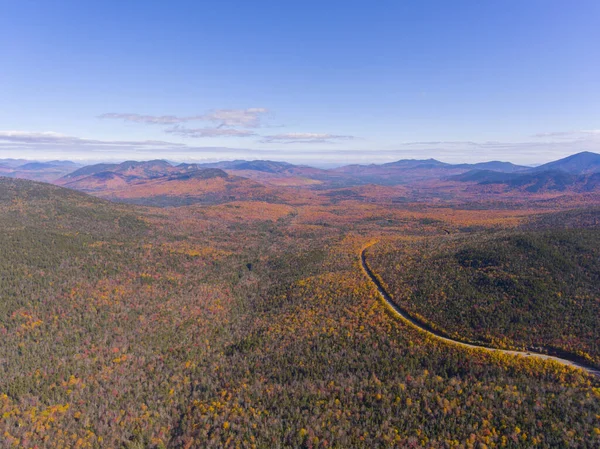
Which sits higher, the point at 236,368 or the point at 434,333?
the point at 434,333

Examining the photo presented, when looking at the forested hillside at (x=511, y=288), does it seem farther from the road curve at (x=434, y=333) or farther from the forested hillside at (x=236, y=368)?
the forested hillside at (x=236, y=368)

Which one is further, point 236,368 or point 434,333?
point 434,333

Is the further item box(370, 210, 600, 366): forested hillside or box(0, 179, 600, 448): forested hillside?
box(370, 210, 600, 366): forested hillside

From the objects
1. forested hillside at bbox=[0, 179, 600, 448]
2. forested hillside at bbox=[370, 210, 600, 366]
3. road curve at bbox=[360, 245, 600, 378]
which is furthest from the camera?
forested hillside at bbox=[370, 210, 600, 366]

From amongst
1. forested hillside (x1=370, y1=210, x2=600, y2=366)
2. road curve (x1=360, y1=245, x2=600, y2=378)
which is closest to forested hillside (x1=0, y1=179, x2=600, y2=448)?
road curve (x1=360, y1=245, x2=600, y2=378)

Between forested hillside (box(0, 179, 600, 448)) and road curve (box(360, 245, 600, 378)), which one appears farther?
road curve (box(360, 245, 600, 378))

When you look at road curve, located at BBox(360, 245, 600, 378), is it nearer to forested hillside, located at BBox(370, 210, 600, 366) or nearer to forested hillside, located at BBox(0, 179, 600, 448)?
forested hillside, located at BBox(370, 210, 600, 366)

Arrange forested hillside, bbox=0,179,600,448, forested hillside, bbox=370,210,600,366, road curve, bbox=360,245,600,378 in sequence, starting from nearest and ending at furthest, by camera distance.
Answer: forested hillside, bbox=0,179,600,448
road curve, bbox=360,245,600,378
forested hillside, bbox=370,210,600,366

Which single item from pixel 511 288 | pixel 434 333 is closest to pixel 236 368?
pixel 434 333

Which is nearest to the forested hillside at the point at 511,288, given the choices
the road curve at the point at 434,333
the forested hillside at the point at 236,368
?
the road curve at the point at 434,333

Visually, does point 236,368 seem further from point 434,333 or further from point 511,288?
point 511,288

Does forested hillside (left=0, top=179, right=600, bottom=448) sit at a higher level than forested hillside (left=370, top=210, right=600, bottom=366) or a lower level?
lower
